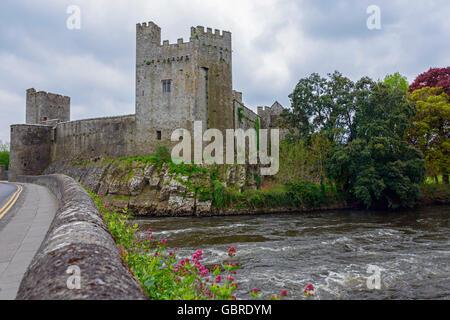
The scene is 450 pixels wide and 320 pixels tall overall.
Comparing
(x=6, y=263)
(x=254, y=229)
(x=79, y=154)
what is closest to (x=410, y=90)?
(x=254, y=229)

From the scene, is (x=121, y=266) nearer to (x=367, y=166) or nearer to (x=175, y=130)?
(x=367, y=166)

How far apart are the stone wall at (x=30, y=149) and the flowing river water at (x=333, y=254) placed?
31.8 metres

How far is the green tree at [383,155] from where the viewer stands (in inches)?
1068

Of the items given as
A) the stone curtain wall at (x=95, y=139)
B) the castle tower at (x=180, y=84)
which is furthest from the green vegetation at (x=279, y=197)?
the stone curtain wall at (x=95, y=139)

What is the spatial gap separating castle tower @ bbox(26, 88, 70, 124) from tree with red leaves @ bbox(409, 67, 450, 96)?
5047 centimetres

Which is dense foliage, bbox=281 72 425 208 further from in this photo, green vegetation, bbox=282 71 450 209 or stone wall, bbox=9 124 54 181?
stone wall, bbox=9 124 54 181

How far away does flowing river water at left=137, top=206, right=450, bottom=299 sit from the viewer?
888 cm

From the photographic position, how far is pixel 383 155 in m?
27.8

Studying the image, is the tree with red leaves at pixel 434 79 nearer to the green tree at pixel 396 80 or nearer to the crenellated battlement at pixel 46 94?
the green tree at pixel 396 80

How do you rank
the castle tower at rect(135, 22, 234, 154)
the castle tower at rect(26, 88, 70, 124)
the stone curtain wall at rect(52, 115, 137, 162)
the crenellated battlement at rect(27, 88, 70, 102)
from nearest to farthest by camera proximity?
the castle tower at rect(135, 22, 234, 154) < the stone curtain wall at rect(52, 115, 137, 162) < the castle tower at rect(26, 88, 70, 124) < the crenellated battlement at rect(27, 88, 70, 102)

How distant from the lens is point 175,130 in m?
33.9

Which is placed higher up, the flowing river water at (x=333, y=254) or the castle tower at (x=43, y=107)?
the castle tower at (x=43, y=107)

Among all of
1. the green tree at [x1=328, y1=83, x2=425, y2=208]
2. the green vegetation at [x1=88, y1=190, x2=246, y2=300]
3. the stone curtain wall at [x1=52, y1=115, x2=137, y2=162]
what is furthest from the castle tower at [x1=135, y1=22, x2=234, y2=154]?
the green vegetation at [x1=88, y1=190, x2=246, y2=300]

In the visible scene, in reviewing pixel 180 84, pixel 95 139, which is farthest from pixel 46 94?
pixel 180 84
